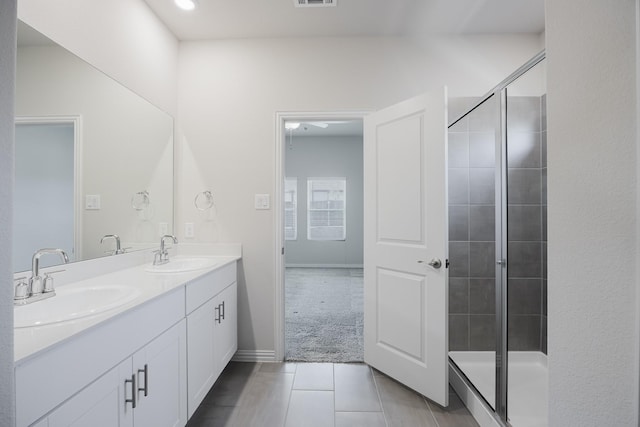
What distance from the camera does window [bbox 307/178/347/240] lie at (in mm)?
6848

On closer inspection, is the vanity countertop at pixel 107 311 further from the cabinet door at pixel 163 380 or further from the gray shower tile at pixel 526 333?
the gray shower tile at pixel 526 333

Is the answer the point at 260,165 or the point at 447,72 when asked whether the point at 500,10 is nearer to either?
the point at 447,72

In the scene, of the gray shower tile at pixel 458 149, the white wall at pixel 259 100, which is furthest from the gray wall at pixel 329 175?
the gray shower tile at pixel 458 149

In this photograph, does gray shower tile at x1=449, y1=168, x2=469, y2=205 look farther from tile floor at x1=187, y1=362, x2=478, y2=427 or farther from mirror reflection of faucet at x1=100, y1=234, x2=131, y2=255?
mirror reflection of faucet at x1=100, y1=234, x2=131, y2=255

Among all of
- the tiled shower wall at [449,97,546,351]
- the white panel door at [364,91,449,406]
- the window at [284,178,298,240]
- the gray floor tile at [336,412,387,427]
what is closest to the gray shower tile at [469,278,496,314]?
the tiled shower wall at [449,97,546,351]

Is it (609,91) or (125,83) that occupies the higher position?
(125,83)

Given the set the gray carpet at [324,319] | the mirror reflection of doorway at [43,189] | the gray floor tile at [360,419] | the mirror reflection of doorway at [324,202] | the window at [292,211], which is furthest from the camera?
the window at [292,211]

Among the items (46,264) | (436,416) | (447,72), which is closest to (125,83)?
(46,264)

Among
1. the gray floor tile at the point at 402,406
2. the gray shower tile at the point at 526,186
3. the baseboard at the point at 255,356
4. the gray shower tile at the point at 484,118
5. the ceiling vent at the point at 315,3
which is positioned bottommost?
the gray floor tile at the point at 402,406

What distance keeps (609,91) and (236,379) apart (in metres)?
2.48

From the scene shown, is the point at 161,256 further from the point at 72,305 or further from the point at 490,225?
the point at 490,225

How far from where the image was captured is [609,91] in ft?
2.71

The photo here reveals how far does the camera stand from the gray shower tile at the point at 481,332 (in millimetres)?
2248

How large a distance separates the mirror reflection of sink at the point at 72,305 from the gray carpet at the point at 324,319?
5.15 feet
